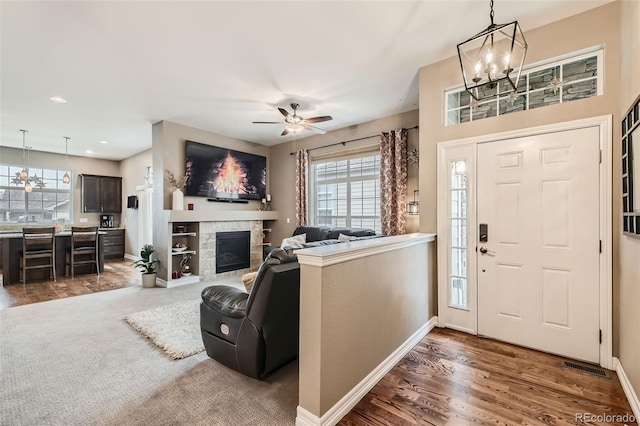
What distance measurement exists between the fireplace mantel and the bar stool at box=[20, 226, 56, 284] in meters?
2.58

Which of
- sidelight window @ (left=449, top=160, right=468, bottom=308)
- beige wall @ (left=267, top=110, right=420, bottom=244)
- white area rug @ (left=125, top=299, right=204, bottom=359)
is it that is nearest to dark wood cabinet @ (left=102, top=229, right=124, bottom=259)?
beige wall @ (left=267, top=110, right=420, bottom=244)

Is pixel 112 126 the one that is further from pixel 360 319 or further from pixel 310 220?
pixel 360 319

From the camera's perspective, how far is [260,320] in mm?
2047

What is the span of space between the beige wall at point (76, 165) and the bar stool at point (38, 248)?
294 cm

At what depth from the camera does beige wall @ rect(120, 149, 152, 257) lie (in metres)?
7.73

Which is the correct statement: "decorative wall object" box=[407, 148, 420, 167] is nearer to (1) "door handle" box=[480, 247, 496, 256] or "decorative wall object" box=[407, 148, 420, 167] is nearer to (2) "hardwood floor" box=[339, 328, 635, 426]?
(1) "door handle" box=[480, 247, 496, 256]

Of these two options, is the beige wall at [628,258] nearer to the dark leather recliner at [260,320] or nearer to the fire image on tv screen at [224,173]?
the dark leather recliner at [260,320]

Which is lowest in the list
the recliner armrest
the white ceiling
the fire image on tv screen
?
the recliner armrest

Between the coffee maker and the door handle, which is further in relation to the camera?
the coffee maker

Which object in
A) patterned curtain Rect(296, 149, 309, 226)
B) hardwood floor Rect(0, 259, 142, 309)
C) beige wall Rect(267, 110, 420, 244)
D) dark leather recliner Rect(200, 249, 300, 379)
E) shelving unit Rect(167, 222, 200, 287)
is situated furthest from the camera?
patterned curtain Rect(296, 149, 309, 226)

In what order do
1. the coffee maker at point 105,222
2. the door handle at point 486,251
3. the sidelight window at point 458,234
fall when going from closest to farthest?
the door handle at point 486,251
the sidelight window at point 458,234
the coffee maker at point 105,222

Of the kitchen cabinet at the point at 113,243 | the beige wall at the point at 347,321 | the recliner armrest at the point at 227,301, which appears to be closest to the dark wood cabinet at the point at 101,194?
the kitchen cabinet at the point at 113,243

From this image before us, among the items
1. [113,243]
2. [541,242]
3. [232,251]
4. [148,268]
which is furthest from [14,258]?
[541,242]

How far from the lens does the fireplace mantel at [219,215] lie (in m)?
5.18
